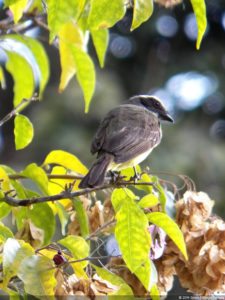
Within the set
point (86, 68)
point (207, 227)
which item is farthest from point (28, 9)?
point (207, 227)

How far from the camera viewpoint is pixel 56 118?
10.7 meters

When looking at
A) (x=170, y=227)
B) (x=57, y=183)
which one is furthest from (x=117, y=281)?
(x=57, y=183)

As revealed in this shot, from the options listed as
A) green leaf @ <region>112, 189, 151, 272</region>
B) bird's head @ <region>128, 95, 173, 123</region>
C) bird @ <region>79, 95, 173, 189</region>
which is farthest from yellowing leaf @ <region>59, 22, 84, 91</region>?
bird's head @ <region>128, 95, 173, 123</region>

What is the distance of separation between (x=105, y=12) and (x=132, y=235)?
629mm

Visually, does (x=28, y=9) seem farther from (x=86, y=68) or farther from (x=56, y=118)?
(x=56, y=118)

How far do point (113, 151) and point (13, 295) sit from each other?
1.10 m

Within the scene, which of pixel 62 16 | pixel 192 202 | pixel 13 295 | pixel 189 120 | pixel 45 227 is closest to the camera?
pixel 62 16

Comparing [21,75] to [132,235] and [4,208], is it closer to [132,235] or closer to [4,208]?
[4,208]

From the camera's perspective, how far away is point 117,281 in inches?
92.1

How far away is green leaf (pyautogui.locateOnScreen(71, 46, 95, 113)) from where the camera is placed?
9.50ft

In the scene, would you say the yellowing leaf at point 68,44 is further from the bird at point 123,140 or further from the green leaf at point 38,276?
the green leaf at point 38,276

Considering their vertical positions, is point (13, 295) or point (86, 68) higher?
point (86, 68)

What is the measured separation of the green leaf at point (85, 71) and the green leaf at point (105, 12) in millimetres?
726

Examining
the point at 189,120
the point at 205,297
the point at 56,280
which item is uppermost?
the point at 56,280
